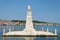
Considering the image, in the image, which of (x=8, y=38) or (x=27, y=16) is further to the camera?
(x=27, y=16)

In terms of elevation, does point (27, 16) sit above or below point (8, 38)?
above

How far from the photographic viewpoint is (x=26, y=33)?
77.9m

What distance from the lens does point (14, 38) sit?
7306 cm

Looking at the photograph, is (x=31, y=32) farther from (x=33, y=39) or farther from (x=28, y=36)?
(x=33, y=39)

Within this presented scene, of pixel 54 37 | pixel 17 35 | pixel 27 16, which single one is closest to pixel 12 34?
pixel 17 35

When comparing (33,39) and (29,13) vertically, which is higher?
(29,13)

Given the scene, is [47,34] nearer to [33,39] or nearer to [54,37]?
[54,37]

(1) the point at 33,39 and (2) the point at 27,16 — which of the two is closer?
(1) the point at 33,39

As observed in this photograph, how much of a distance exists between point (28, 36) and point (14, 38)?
16.7 ft

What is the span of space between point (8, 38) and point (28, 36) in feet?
20.0

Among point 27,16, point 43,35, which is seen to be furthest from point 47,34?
point 27,16

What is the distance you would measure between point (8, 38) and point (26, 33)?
6472 mm

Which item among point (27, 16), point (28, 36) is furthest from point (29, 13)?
point (28, 36)

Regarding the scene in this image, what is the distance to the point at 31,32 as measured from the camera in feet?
255
